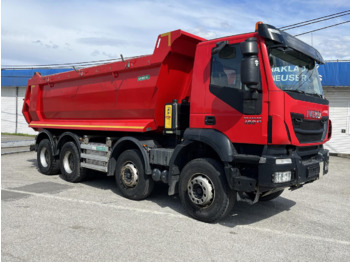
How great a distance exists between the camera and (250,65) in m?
4.50

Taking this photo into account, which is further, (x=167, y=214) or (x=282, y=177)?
(x=167, y=214)

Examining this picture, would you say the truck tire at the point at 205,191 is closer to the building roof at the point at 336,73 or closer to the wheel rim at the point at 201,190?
the wheel rim at the point at 201,190

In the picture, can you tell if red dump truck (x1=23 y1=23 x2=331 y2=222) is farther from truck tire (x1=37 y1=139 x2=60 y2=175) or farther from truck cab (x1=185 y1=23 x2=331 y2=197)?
truck tire (x1=37 y1=139 x2=60 y2=175)

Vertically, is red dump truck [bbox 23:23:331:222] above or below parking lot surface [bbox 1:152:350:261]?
above

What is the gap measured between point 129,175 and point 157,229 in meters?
2.02

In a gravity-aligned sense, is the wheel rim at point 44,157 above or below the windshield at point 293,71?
below

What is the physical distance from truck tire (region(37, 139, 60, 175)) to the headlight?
6.82 m

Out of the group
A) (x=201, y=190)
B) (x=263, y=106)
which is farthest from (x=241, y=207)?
(x=263, y=106)

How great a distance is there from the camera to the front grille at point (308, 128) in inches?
191

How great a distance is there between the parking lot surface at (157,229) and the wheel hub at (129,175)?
0.38 m

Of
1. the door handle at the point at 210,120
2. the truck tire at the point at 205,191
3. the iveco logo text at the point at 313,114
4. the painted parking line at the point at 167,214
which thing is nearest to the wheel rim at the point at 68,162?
the painted parking line at the point at 167,214

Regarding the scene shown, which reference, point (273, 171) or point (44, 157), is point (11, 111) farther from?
point (273, 171)

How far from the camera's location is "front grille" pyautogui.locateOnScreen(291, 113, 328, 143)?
191 inches

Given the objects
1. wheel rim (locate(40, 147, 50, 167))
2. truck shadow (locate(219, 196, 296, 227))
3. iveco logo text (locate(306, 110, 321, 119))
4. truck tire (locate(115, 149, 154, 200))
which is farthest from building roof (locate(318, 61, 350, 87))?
wheel rim (locate(40, 147, 50, 167))
